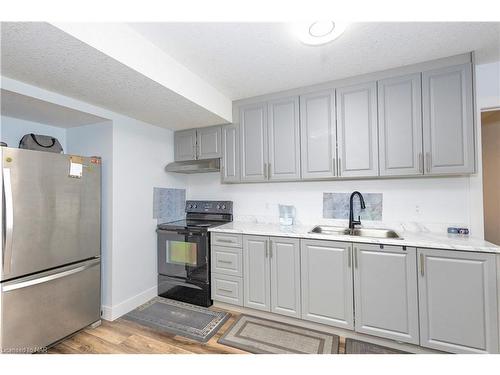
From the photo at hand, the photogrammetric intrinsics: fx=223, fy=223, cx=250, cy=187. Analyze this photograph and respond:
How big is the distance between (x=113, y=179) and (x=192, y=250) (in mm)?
1119

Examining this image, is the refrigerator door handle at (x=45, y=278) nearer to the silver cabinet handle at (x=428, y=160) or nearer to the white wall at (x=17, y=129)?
the white wall at (x=17, y=129)

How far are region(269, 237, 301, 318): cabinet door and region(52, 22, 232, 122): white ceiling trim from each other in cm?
155

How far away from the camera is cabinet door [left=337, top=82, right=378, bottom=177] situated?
2.05 metres

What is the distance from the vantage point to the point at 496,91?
1.94 metres

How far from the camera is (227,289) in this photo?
7.80 ft

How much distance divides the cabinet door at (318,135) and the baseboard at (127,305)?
7.36 ft

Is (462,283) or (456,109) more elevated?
(456,109)

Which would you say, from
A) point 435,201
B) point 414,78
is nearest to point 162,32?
A: point 414,78

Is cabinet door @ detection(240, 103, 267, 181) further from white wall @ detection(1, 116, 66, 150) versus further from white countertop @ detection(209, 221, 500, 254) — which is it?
white wall @ detection(1, 116, 66, 150)

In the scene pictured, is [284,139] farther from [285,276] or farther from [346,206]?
[285,276]

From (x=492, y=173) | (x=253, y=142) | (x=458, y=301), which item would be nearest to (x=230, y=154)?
(x=253, y=142)

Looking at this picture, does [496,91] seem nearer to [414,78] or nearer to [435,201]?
[414,78]

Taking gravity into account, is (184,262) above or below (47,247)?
below

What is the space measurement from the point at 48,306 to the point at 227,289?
1492 mm
